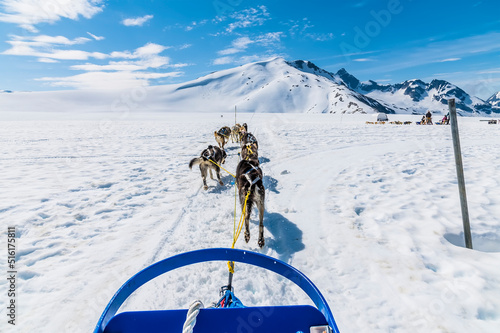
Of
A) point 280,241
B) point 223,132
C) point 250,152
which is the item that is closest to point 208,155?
point 250,152

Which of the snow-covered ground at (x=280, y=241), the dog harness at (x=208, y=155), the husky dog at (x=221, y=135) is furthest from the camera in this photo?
the husky dog at (x=221, y=135)

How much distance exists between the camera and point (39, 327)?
104 inches

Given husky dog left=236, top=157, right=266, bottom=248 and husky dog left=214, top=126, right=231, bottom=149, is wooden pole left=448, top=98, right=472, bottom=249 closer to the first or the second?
husky dog left=236, top=157, right=266, bottom=248

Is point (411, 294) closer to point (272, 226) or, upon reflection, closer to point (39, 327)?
point (272, 226)

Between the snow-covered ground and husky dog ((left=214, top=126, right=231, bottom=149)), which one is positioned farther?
husky dog ((left=214, top=126, right=231, bottom=149))

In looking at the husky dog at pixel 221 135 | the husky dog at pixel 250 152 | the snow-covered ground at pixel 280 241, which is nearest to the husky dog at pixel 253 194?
the snow-covered ground at pixel 280 241

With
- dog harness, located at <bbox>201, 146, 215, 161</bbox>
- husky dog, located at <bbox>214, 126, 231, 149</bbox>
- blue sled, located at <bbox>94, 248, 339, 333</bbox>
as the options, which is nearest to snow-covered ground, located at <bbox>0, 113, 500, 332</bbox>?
dog harness, located at <bbox>201, 146, 215, 161</bbox>

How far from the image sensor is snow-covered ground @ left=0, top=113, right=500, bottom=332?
9.54 ft

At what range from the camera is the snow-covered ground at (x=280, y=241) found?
2.91 m

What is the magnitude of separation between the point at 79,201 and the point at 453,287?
721cm

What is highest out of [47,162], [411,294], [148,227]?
[47,162]

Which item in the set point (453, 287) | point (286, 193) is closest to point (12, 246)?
point (286, 193)

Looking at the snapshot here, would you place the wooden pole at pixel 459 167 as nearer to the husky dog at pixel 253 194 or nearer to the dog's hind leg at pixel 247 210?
the husky dog at pixel 253 194

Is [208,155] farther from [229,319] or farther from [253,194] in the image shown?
[229,319]
